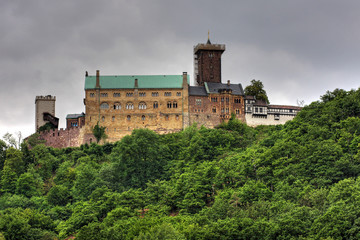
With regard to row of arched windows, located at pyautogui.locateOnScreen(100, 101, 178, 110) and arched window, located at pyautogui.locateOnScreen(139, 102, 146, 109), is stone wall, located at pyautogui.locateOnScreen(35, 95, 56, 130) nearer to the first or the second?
row of arched windows, located at pyautogui.locateOnScreen(100, 101, 178, 110)

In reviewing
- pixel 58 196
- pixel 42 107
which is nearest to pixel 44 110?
pixel 42 107

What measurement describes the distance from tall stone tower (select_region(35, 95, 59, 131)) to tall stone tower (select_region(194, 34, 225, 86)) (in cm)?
2771

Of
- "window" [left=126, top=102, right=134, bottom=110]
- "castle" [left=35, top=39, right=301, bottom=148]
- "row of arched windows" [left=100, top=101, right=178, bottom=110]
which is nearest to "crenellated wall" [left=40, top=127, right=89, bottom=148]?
"castle" [left=35, top=39, right=301, bottom=148]

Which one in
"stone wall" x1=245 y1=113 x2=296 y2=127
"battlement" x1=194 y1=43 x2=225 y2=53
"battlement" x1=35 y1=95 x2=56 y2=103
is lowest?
"stone wall" x1=245 y1=113 x2=296 y2=127

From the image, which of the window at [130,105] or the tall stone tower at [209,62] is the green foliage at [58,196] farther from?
the tall stone tower at [209,62]

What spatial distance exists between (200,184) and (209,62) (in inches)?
1998

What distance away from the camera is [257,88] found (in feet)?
454

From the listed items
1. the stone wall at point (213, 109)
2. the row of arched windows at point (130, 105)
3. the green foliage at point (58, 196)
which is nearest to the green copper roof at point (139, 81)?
the row of arched windows at point (130, 105)

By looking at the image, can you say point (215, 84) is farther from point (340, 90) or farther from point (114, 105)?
point (340, 90)

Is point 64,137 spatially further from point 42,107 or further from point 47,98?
point 47,98

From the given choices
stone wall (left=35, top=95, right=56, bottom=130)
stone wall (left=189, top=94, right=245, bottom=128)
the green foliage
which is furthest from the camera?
stone wall (left=35, top=95, right=56, bottom=130)

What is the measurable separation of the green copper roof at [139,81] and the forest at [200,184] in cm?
1263

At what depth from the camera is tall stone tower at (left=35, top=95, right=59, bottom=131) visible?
444ft

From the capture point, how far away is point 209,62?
458ft
